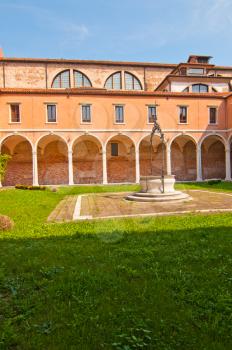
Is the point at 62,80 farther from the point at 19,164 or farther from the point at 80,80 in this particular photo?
the point at 19,164

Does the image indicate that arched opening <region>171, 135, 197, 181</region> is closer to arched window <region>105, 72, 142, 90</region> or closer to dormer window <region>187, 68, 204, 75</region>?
dormer window <region>187, 68, 204, 75</region>

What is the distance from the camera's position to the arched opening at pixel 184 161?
35.0 m

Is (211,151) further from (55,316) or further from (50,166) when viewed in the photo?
(55,316)

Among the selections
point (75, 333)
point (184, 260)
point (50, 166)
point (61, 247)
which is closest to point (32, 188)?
point (50, 166)

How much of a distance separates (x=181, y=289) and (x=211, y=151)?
33557mm

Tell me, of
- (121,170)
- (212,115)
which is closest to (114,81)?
(121,170)

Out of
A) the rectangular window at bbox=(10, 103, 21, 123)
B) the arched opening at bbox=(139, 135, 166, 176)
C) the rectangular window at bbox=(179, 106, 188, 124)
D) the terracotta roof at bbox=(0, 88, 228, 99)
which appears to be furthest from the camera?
the arched opening at bbox=(139, 135, 166, 176)

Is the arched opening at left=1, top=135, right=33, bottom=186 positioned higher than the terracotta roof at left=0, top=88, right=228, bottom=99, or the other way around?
the terracotta roof at left=0, top=88, right=228, bottom=99

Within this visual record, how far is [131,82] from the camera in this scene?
124ft

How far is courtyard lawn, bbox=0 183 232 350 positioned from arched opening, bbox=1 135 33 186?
25.6 meters

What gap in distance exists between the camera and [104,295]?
380 cm

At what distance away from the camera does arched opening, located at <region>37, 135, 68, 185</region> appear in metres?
32.2

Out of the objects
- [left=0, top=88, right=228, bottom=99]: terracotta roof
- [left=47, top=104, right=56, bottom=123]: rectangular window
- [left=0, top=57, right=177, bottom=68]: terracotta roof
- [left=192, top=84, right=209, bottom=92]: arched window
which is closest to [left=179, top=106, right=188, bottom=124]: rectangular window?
[left=0, top=88, right=228, bottom=99]: terracotta roof

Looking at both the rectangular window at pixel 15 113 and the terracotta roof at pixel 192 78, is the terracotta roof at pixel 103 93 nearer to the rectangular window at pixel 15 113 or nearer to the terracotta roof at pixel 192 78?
the rectangular window at pixel 15 113
